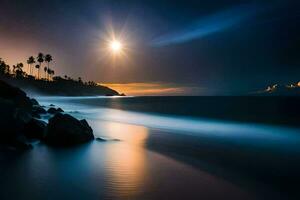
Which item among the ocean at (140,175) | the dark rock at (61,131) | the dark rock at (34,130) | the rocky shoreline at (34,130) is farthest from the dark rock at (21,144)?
the dark rock at (34,130)

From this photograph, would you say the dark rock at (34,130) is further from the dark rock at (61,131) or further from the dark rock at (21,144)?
the dark rock at (21,144)

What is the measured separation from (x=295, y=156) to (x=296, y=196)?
891 cm

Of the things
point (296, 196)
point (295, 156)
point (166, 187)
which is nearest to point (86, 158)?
point (166, 187)

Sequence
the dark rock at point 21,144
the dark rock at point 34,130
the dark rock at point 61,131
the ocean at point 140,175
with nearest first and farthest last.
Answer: the ocean at point 140,175
the dark rock at point 21,144
the dark rock at point 61,131
the dark rock at point 34,130

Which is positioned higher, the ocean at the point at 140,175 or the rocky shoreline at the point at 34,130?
the rocky shoreline at the point at 34,130

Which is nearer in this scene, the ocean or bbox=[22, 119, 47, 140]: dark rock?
the ocean

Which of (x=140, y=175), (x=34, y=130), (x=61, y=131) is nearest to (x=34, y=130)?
(x=34, y=130)

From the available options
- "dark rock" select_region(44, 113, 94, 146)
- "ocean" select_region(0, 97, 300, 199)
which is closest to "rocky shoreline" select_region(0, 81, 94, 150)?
"dark rock" select_region(44, 113, 94, 146)

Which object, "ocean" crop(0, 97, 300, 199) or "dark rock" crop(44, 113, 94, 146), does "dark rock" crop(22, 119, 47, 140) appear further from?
"ocean" crop(0, 97, 300, 199)

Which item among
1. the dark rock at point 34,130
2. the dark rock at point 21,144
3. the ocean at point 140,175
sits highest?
the dark rock at point 34,130

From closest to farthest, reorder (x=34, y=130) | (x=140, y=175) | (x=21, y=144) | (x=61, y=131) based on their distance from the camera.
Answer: (x=140, y=175) < (x=21, y=144) < (x=61, y=131) < (x=34, y=130)

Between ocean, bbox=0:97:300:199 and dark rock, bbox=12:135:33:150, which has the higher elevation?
dark rock, bbox=12:135:33:150

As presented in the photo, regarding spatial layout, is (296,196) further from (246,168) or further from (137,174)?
(137,174)

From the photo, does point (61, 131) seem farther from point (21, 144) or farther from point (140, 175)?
point (140, 175)
